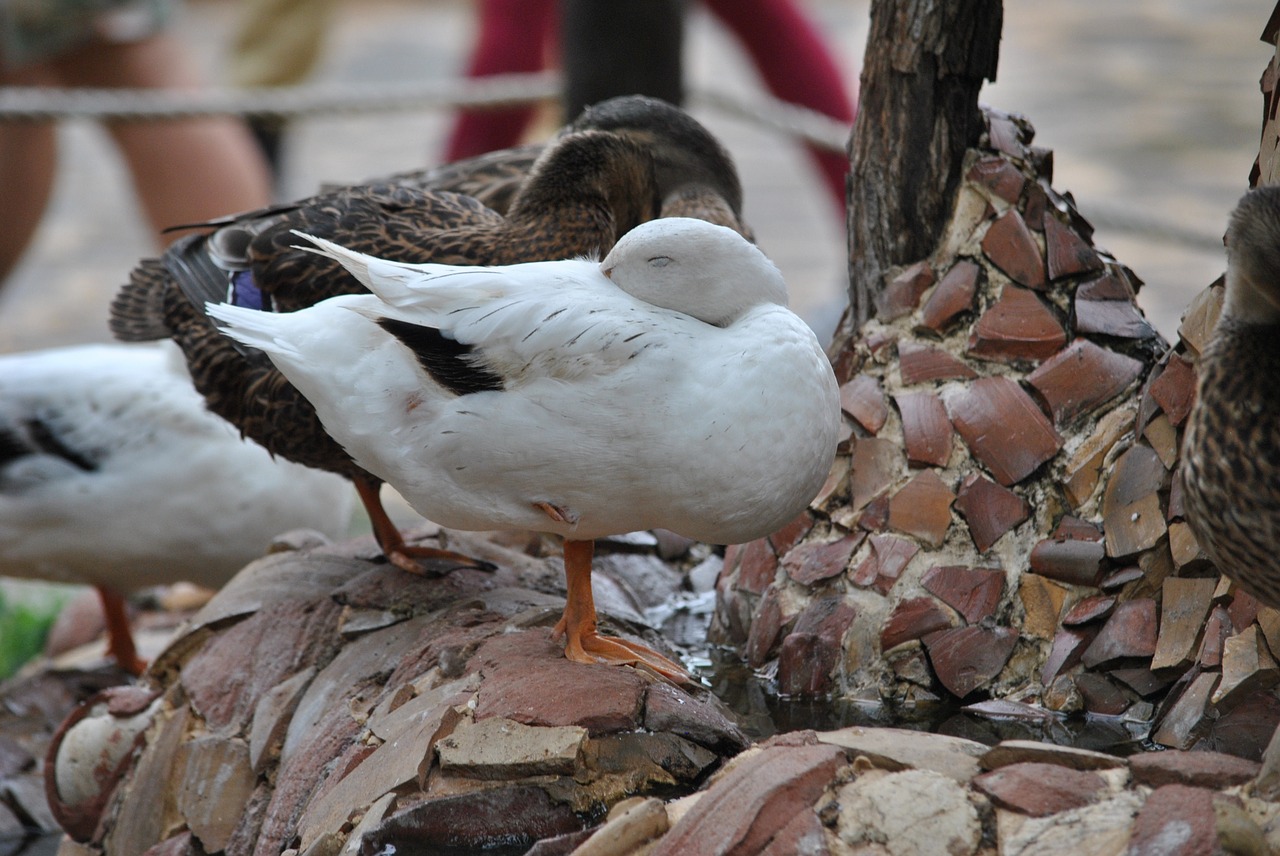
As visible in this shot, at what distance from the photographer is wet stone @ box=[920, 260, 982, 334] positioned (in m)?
2.59

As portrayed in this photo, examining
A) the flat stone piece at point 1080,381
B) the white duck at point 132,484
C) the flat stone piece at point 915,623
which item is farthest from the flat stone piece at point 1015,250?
the white duck at point 132,484

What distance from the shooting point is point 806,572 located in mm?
2482

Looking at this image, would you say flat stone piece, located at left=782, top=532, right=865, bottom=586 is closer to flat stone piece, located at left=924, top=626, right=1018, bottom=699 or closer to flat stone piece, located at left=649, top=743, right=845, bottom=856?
flat stone piece, located at left=924, top=626, right=1018, bottom=699

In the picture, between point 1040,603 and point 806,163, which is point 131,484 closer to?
point 1040,603

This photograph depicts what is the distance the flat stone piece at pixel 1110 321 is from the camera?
2518 mm

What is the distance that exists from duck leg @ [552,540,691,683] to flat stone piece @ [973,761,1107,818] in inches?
23.2

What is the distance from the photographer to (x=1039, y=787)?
5.63 ft

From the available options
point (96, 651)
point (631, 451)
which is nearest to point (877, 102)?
point (631, 451)

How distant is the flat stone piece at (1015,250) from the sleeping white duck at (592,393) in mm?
534

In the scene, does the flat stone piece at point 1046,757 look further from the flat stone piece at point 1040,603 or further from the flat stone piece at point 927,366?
the flat stone piece at point 927,366

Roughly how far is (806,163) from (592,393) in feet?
18.6

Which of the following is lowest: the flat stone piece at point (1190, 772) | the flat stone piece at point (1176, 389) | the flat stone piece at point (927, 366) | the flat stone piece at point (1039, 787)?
the flat stone piece at point (1039, 787)

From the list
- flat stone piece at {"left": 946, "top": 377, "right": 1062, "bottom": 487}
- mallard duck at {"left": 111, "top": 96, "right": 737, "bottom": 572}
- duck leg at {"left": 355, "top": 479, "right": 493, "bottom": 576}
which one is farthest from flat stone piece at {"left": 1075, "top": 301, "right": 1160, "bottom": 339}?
duck leg at {"left": 355, "top": 479, "right": 493, "bottom": 576}

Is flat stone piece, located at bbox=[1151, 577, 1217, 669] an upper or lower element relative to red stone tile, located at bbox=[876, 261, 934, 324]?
lower
